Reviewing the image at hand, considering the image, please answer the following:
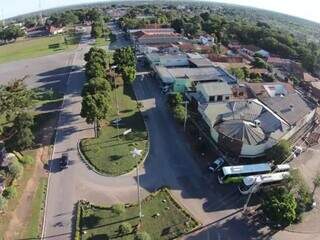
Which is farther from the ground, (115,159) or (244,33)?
(244,33)

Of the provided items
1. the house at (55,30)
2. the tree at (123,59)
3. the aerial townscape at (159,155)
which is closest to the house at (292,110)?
the aerial townscape at (159,155)

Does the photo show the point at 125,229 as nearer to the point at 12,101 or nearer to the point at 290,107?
the point at 12,101

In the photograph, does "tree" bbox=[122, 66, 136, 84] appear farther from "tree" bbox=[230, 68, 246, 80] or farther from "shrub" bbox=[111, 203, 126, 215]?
"shrub" bbox=[111, 203, 126, 215]

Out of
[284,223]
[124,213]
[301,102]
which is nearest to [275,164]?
[284,223]

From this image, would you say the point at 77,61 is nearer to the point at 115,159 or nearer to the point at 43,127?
the point at 43,127

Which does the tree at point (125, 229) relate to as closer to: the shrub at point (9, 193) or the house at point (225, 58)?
the shrub at point (9, 193)

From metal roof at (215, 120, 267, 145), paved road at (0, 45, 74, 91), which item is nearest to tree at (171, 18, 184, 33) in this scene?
paved road at (0, 45, 74, 91)

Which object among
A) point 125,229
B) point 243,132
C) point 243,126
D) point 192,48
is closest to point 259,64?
point 192,48

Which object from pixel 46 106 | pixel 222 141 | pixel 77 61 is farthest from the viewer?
pixel 77 61
